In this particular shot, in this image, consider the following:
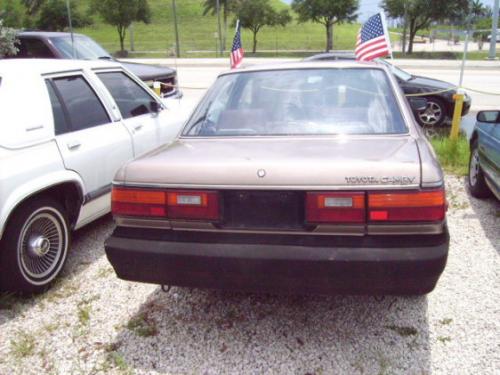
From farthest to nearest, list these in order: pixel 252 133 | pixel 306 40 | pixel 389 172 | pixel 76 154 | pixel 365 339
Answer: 1. pixel 306 40
2. pixel 76 154
3. pixel 252 133
4. pixel 365 339
5. pixel 389 172

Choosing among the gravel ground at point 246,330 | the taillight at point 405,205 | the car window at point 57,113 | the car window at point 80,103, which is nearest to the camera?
the taillight at point 405,205

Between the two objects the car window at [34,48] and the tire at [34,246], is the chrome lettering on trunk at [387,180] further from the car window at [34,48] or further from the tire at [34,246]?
the car window at [34,48]

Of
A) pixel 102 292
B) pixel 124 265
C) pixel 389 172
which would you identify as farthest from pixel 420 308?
pixel 102 292

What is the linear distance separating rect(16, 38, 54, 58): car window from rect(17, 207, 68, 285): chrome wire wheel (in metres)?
6.41

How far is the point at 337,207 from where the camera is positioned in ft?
7.99

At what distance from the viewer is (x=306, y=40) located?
53.5 m

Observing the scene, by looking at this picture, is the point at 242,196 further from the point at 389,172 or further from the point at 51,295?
the point at 51,295

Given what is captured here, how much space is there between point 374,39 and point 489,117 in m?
4.04

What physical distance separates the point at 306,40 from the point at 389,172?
53.7 metres

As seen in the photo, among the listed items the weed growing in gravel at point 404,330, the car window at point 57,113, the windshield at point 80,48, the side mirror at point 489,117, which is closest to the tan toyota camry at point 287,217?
the weed growing in gravel at point 404,330

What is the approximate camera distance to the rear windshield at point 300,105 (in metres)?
3.17

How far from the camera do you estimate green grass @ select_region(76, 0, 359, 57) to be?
49.9 metres

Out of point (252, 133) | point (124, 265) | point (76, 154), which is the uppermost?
point (252, 133)

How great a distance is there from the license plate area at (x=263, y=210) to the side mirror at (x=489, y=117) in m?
3.11
